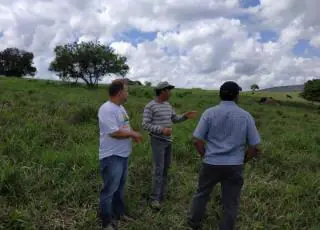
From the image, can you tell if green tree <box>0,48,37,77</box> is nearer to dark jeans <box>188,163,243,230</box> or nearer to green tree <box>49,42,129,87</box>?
green tree <box>49,42,129,87</box>

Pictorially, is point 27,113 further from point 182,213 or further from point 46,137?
point 182,213

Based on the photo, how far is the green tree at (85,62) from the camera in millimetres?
40406

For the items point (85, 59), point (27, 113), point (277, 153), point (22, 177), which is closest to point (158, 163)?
point (22, 177)

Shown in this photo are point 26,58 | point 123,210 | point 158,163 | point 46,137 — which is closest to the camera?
point 123,210

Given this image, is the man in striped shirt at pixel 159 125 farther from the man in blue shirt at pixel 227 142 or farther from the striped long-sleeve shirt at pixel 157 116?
the man in blue shirt at pixel 227 142

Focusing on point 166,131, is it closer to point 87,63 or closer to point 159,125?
point 159,125

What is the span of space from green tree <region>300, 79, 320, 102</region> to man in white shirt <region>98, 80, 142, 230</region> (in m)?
51.1

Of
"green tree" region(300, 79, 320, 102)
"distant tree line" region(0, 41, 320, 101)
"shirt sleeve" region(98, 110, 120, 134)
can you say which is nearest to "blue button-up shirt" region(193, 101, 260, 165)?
"shirt sleeve" region(98, 110, 120, 134)

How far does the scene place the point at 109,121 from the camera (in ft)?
14.8

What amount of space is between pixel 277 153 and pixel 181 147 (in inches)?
91.4

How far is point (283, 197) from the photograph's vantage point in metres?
6.23

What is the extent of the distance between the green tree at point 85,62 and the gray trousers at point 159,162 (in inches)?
1371

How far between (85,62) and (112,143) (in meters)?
37.1

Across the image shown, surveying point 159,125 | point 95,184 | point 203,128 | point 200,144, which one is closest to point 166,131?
point 159,125
